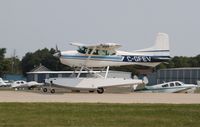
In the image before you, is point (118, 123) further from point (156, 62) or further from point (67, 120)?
point (156, 62)

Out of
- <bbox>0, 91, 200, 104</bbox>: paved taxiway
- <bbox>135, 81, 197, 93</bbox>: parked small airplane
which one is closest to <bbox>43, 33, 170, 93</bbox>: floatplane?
<bbox>135, 81, 197, 93</bbox>: parked small airplane

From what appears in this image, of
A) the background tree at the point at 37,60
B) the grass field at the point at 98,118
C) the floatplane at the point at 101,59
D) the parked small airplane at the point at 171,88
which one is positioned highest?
the background tree at the point at 37,60

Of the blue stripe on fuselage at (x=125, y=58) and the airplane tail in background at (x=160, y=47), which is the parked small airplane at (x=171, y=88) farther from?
the blue stripe on fuselage at (x=125, y=58)

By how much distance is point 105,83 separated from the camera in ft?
110

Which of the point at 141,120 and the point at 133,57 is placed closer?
the point at 141,120

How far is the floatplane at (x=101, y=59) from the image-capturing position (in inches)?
1304

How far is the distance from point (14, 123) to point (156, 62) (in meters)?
25.7

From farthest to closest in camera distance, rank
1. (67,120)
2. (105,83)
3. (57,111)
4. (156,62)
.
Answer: (156,62), (105,83), (57,111), (67,120)

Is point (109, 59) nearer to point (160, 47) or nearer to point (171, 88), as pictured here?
point (160, 47)

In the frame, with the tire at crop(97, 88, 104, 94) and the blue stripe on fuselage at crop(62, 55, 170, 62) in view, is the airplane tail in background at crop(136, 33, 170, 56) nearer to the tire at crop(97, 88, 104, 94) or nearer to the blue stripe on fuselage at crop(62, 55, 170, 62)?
the blue stripe on fuselage at crop(62, 55, 170, 62)

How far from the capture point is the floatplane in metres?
33.1

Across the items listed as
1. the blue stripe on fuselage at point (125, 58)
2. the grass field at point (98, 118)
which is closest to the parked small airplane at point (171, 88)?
the blue stripe on fuselage at point (125, 58)

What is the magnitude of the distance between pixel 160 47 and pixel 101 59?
5.16 m

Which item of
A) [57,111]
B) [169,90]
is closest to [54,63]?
[169,90]
